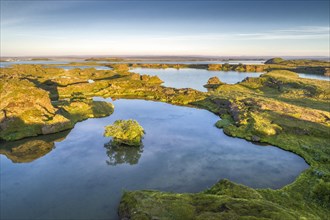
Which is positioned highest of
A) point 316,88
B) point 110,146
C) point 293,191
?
point 316,88

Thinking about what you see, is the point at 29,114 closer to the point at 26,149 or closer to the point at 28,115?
the point at 28,115

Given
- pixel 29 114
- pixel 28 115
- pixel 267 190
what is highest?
pixel 29 114

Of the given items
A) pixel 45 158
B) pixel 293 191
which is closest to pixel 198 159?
pixel 293 191

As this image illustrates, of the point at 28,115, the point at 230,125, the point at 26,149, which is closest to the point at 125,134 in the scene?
the point at 26,149

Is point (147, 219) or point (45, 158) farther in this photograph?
point (45, 158)

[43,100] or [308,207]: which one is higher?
[43,100]

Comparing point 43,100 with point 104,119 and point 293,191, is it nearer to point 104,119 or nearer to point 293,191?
point 104,119

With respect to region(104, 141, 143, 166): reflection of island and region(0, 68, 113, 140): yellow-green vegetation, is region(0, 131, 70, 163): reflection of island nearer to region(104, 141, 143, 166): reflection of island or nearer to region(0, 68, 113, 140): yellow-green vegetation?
region(0, 68, 113, 140): yellow-green vegetation
